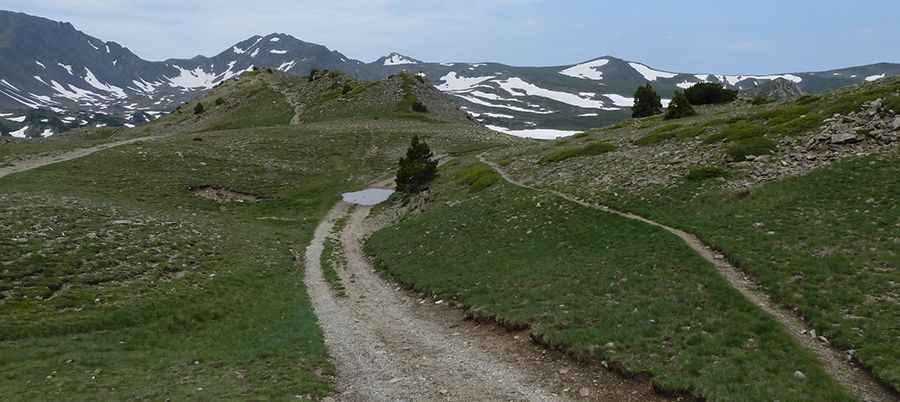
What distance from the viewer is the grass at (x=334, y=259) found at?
3296cm

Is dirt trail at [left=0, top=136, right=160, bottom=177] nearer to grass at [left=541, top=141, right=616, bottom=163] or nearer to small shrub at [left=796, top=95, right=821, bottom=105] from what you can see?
grass at [left=541, top=141, right=616, bottom=163]

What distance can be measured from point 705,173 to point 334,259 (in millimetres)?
26874

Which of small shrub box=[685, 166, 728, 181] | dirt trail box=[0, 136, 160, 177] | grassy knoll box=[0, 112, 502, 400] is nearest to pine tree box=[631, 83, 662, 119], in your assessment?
small shrub box=[685, 166, 728, 181]

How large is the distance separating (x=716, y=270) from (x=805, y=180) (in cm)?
1290

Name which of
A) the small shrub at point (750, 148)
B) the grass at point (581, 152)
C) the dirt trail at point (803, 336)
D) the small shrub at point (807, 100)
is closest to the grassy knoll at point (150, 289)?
the dirt trail at point (803, 336)

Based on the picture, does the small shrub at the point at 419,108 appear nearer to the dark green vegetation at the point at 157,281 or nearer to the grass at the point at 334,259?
the dark green vegetation at the point at 157,281

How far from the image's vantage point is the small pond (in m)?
60.4

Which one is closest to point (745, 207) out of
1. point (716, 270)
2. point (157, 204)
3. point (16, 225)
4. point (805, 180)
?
point (805, 180)

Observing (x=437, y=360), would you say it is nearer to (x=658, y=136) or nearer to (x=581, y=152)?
(x=581, y=152)

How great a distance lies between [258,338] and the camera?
23672mm

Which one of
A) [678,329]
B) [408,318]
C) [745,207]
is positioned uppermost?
[745,207]

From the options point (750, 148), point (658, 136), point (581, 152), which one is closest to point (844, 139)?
point (750, 148)

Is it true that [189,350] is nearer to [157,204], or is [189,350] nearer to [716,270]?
[716,270]

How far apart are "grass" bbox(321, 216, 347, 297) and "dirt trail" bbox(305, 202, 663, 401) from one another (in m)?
2.02
